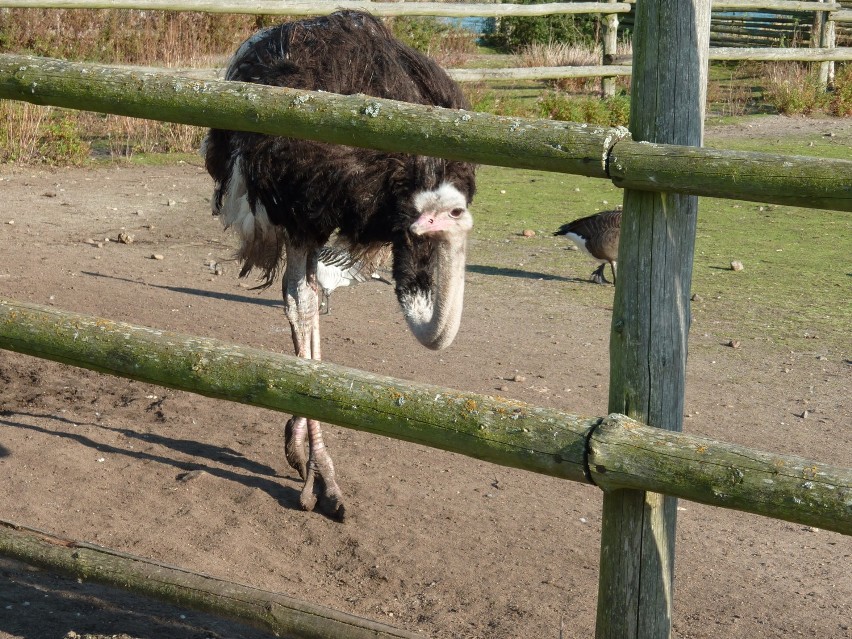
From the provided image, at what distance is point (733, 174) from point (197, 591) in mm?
1409

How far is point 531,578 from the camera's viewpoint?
3.59 metres

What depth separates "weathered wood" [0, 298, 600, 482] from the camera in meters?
2.10

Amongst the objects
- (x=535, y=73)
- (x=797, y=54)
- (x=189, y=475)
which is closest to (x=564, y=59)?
(x=797, y=54)

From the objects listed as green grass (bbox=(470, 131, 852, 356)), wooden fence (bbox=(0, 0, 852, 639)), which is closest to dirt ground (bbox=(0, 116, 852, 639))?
green grass (bbox=(470, 131, 852, 356))

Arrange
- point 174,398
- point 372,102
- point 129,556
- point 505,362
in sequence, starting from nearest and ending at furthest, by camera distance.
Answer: point 372,102, point 129,556, point 174,398, point 505,362

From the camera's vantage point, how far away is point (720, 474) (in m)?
1.95

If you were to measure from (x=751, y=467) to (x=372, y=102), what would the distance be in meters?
1.02

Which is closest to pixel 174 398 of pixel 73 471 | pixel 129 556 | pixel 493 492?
pixel 73 471

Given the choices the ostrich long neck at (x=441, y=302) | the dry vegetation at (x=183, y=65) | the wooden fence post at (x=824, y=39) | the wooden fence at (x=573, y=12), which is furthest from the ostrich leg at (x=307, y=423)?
the wooden fence post at (x=824, y=39)

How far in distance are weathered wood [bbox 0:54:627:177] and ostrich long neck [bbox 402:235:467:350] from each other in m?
1.37

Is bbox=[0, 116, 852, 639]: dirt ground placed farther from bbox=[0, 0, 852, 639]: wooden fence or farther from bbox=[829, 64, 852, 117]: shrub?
bbox=[829, 64, 852, 117]: shrub

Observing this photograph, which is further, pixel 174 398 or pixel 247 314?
pixel 247 314

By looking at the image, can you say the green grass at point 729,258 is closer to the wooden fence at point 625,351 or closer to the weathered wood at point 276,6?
the weathered wood at point 276,6

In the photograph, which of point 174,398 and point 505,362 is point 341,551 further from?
point 505,362
